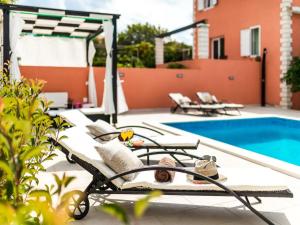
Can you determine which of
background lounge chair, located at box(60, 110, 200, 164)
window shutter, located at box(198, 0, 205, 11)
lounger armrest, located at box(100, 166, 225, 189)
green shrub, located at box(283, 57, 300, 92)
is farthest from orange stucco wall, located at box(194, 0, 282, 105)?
lounger armrest, located at box(100, 166, 225, 189)

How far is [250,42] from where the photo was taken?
16859mm

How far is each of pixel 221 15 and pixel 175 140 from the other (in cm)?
1469

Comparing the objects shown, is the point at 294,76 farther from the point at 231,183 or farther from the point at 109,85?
the point at 231,183

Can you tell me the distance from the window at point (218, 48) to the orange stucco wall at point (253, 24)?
1.00 ft

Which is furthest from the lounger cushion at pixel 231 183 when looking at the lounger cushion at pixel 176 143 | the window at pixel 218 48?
the window at pixel 218 48

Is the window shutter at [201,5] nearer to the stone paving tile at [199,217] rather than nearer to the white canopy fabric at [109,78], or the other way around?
the white canopy fabric at [109,78]

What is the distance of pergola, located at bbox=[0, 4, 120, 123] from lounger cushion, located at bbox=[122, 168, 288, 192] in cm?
503

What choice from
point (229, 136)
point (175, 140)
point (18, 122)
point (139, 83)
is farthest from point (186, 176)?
point (139, 83)

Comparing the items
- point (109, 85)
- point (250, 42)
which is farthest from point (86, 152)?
point (250, 42)

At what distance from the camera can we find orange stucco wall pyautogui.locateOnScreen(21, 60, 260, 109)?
13.2 metres

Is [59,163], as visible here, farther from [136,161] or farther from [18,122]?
[18,122]

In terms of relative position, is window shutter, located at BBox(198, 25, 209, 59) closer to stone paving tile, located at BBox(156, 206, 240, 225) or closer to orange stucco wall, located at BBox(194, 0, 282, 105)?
orange stucco wall, located at BBox(194, 0, 282, 105)

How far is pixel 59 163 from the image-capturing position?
5.77 metres

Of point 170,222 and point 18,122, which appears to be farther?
point 170,222
